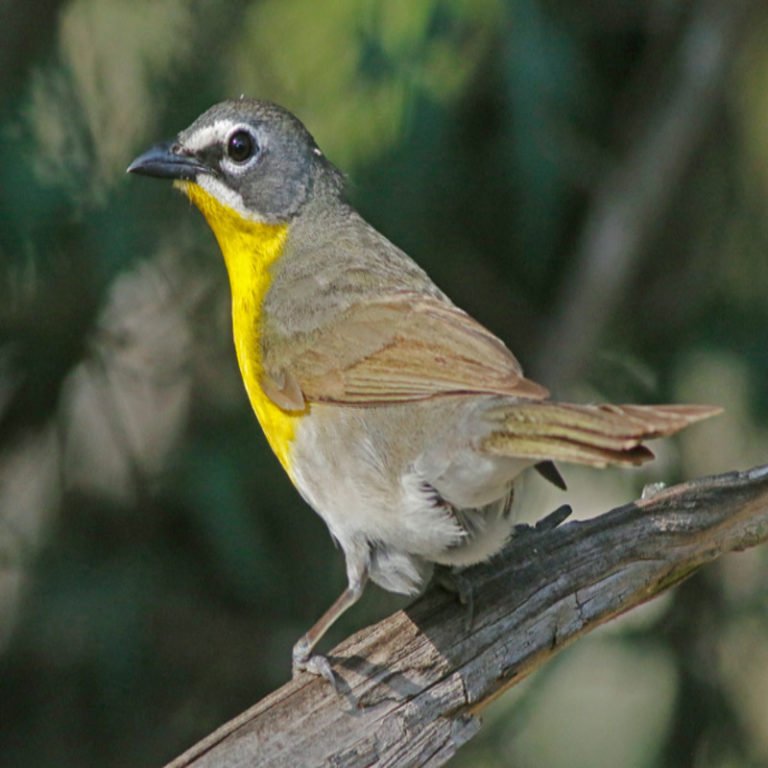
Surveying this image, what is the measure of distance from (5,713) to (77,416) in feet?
3.66

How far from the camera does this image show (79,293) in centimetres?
559

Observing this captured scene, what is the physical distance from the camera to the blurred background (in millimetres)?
5492

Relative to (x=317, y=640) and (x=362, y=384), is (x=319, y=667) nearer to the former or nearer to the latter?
(x=317, y=640)

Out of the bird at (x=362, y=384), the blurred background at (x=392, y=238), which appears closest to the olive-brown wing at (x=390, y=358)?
the bird at (x=362, y=384)

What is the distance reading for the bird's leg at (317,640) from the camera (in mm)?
4156

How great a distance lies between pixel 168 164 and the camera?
4887 mm

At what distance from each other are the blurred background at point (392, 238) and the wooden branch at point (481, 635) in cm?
144

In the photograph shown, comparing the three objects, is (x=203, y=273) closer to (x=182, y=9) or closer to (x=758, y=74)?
(x=182, y=9)

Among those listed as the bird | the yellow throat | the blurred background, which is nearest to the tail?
the bird

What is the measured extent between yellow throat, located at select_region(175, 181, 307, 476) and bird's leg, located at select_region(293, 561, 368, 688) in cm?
55

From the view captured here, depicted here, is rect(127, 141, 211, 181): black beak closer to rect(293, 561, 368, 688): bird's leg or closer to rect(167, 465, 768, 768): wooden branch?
rect(293, 561, 368, 688): bird's leg

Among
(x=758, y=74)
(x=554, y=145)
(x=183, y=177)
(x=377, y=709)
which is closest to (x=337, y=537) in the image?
(x=377, y=709)

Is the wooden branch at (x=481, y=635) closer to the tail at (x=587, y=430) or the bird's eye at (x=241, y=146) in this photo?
the tail at (x=587, y=430)

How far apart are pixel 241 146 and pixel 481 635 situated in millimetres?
1693
